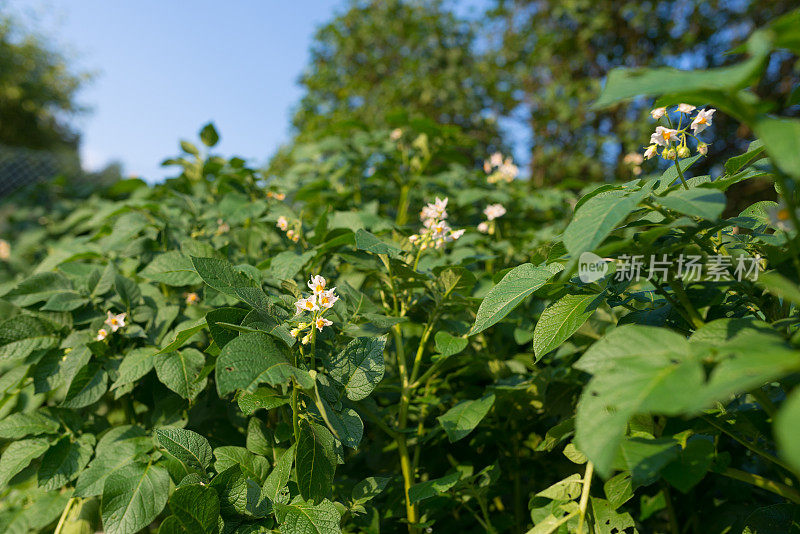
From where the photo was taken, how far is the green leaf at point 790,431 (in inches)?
17.6

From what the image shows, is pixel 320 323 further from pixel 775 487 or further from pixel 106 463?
pixel 775 487

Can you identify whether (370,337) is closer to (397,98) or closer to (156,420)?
(156,420)

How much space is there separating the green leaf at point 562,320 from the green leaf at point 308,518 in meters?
0.50

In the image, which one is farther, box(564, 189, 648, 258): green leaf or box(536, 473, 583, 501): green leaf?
box(536, 473, 583, 501): green leaf

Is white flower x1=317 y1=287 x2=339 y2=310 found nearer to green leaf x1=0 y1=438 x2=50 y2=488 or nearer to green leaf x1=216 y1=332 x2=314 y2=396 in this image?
green leaf x1=216 y1=332 x2=314 y2=396

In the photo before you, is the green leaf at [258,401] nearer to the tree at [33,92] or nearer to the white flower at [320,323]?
the white flower at [320,323]

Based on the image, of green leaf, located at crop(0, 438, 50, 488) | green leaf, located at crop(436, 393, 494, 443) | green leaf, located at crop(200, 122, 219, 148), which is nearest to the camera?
green leaf, located at crop(436, 393, 494, 443)

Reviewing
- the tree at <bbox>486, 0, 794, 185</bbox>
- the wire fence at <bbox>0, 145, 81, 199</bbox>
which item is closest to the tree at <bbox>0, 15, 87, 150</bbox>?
the wire fence at <bbox>0, 145, 81, 199</bbox>

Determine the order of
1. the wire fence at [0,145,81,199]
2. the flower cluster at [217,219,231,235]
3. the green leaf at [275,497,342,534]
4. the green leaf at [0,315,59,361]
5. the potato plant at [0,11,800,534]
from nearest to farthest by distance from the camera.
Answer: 1. the potato plant at [0,11,800,534]
2. the green leaf at [275,497,342,534]
3. the green leaf at [0,315,59,361]
4. the flower cluster at [217,219,231,235]
5. the wire fence at [0,145,81,199]

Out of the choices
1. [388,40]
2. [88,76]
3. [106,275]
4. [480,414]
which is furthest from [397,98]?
[88,76]

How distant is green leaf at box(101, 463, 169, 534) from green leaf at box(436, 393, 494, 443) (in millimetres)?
629

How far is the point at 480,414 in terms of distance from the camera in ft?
3.80

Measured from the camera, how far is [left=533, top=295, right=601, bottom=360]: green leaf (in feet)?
3.12

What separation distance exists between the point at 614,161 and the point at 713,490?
16.1 feet
